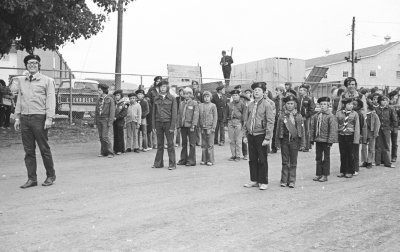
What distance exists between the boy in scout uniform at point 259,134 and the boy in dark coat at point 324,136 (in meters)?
1.55

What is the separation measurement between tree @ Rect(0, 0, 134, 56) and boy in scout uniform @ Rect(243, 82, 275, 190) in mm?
7850

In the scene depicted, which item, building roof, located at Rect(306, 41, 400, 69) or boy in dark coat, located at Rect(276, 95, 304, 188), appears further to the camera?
building roof, located at Rect(306, 41, 400, 69)

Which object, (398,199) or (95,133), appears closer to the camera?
(398,199)

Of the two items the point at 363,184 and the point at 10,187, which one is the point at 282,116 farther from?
the point at 10,187

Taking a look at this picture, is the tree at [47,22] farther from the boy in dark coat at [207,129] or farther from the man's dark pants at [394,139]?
the man's dark pants at [394,139]

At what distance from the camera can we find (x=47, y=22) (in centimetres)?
1430

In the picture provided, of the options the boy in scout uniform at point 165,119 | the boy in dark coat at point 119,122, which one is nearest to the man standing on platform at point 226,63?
the boy in dark coat at point 119,122

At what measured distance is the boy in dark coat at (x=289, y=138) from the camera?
8.48 meters

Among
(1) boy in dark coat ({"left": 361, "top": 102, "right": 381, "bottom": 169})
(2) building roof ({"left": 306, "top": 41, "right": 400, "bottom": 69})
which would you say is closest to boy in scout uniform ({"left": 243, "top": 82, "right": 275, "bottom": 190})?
(1) boy in dark coat ({"left": 361, "top": 102, "right": 381, "bottom": 169})

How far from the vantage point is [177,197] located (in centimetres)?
719

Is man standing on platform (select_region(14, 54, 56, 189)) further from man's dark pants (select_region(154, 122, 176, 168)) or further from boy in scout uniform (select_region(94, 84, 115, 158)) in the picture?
boy in scout uniform (select_region(94, 84, 115, 158))

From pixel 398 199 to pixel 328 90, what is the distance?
18.9 meters

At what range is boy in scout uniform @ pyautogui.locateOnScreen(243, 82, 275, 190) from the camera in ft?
26.7

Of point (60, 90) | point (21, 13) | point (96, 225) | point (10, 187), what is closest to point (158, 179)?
point (10, 187)
